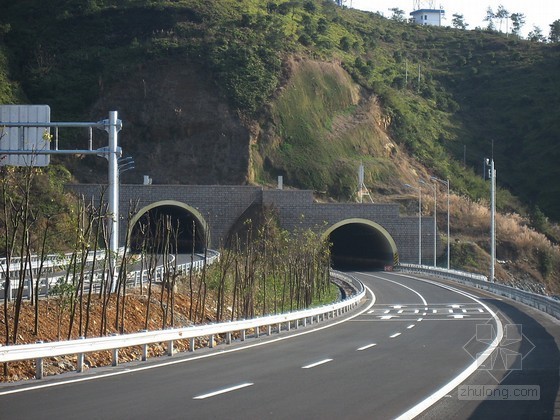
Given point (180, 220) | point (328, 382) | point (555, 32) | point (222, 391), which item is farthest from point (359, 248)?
point (555, 32)

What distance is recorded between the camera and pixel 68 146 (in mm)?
89625

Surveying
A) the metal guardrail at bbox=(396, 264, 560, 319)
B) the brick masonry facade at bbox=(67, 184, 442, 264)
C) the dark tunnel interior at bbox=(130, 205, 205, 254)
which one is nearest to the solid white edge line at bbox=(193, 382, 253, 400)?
the metal guardrail at bbox=(396, 264, 560, 319)

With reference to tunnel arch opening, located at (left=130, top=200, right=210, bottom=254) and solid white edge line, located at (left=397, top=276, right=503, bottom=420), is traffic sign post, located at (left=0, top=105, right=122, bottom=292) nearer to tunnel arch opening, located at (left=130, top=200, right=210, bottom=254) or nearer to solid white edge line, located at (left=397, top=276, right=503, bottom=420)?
solid white edge line, located at (left=397, top=276, right=503, bottom=420)

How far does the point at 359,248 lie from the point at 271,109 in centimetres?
1710

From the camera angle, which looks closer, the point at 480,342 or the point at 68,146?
the point at 480,342

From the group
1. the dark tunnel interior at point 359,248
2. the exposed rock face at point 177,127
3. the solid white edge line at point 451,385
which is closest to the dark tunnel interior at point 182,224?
the exposed rock face at point 177,127

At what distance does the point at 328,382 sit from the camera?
15250 millimetres

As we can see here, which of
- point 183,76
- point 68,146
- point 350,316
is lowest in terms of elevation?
point 350,316

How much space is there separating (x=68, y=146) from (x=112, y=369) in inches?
2954

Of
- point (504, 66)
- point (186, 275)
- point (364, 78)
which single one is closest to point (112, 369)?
point (186, 275)

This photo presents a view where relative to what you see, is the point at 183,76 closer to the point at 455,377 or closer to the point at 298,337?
the point at 298,337

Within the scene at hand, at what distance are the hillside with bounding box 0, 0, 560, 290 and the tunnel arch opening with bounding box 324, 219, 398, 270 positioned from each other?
5472mm

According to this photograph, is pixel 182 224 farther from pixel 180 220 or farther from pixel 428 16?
pixel 428 16

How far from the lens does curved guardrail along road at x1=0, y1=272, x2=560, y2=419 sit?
12211 millimetres
